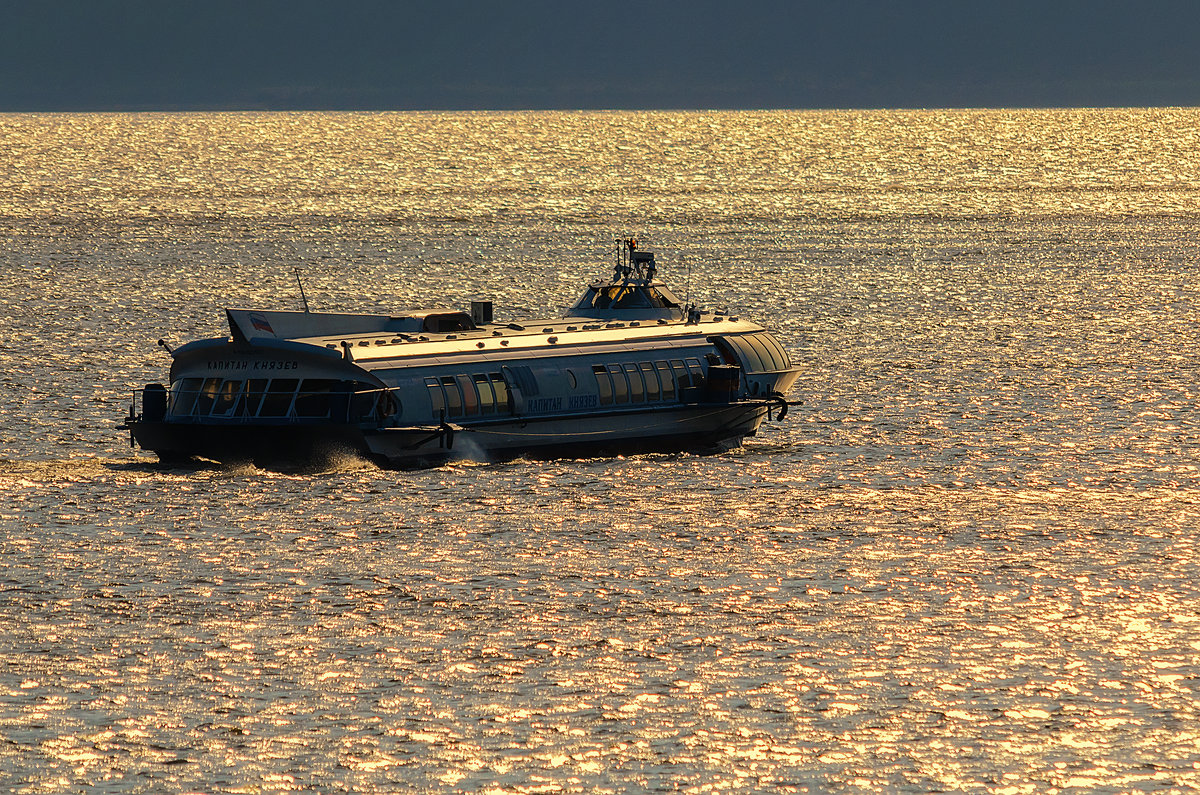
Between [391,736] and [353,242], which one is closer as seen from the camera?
[391,736]

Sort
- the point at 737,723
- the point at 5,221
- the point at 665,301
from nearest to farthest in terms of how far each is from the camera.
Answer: the point at 737,723
the point at 665,301
the point at 5,221

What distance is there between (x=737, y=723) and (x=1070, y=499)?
79.1ft

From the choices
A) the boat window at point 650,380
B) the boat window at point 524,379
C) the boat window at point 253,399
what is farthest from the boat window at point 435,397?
the boat window at point 650,380

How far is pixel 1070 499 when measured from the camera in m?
55.2

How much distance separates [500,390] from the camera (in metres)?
57.8

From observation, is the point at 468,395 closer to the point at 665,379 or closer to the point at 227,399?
the point at 227,399

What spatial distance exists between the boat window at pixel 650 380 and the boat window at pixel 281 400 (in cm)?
1156

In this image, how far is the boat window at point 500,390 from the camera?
57750 mm

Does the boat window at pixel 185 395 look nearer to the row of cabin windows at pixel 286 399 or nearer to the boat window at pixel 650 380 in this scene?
the row of cabin windows at pixel 286 399

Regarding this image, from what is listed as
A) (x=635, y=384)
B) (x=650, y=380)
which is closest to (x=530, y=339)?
(x=635, y=384)

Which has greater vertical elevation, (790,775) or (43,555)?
(43,555)

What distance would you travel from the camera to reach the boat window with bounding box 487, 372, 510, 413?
57750 mm

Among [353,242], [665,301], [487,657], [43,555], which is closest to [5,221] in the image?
[353,242]

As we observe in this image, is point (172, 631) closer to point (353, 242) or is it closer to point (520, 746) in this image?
point (520, 746)
